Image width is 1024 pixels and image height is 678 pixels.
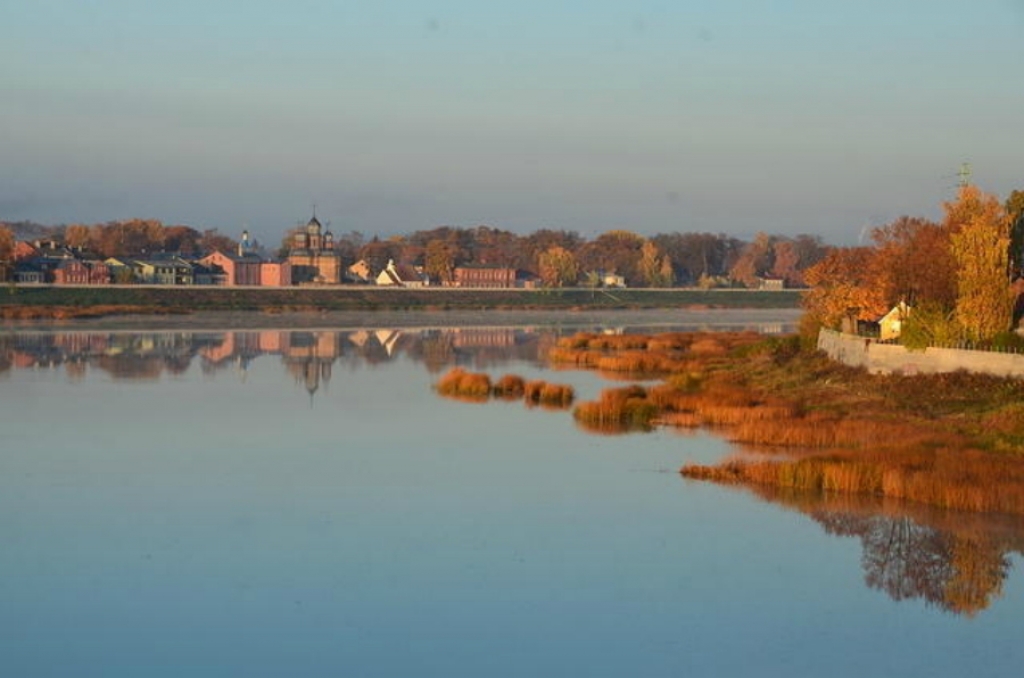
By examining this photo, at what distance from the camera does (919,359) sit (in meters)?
43.7

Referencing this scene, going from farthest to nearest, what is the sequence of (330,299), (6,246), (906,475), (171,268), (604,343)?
(171,268) < (6,246) < (330,299) < (604,343) < (906,475)

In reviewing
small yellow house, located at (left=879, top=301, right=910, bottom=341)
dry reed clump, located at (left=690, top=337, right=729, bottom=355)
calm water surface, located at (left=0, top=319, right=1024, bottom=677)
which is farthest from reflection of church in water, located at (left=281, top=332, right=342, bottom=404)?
small yellow house, located at (left=879, top=301, right=910, bottom=341)

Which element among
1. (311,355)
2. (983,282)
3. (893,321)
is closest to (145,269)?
(311,355)

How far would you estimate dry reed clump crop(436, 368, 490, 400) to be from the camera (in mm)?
48094

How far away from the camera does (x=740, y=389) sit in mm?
46469

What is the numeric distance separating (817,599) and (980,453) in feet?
35.6

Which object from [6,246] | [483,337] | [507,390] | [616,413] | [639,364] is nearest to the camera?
[616,413]

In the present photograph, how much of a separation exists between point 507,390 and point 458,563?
1056 inches

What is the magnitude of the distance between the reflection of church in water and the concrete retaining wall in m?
18.8

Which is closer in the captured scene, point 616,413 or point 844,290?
point 616,413

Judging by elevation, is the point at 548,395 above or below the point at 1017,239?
below

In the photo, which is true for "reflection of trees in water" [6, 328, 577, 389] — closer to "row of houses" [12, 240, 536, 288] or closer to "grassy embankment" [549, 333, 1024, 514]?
"grassy embankment" [549, 333, 1024, 514]

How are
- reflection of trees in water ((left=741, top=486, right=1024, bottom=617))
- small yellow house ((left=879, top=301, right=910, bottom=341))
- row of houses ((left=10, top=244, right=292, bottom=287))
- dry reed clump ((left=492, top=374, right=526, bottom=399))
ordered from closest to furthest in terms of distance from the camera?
reflection of trees in water ((left=741, top=486, right=1024, bottom=617)) → dry reed clump ((left=492, top=374, right=526, bottom=399)) → small yellow house ((left=879, top=301, right=910, bottom=341)) → row of houses ((left=10, top=244, right=292, bottom=287))

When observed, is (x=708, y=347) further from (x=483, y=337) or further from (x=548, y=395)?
(x=548, y=395)
